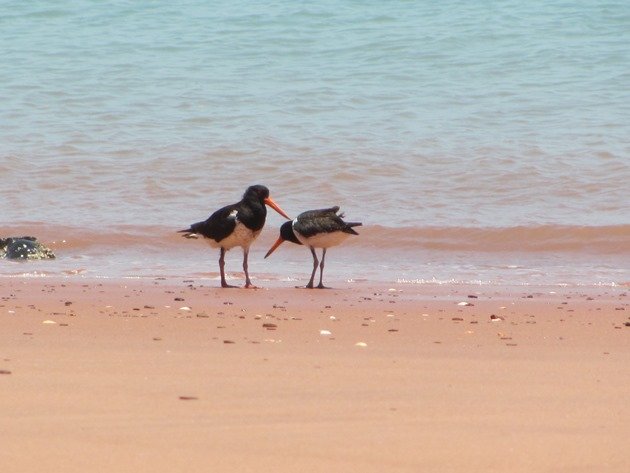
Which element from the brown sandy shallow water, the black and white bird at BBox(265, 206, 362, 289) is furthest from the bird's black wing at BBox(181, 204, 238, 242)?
the brown sandy shallow water

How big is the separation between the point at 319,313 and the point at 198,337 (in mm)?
1228

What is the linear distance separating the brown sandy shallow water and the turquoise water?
167 inches

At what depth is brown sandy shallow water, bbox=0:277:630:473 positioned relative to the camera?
3176 mm

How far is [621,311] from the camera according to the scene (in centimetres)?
655

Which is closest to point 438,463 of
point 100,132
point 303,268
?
point 303,268

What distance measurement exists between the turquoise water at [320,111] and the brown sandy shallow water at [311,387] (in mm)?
4231

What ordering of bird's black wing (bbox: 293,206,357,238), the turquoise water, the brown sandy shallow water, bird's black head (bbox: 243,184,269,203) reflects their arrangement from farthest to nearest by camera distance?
the turquoise water
bird's black head (bbox: 243,184,269,203)
bird's black wing (bbox: 293,206,357,238)
the brown sandy shallow water

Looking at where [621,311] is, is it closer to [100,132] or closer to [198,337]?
[198,337]

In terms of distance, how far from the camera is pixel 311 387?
4.04 m

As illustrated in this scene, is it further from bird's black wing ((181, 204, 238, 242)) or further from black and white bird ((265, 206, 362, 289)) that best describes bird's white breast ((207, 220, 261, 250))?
black and white bird ((265, 206, 362, 289))

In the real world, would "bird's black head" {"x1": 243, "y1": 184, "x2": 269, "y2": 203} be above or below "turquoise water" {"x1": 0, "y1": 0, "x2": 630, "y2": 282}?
below

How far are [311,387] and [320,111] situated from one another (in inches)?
451

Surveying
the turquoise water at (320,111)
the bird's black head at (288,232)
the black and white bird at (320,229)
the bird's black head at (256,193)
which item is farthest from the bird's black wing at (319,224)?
the turquoise water at (320,111)

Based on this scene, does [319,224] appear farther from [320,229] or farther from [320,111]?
[320,111]
